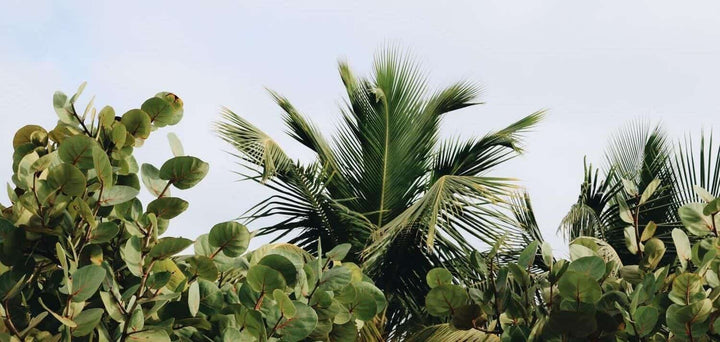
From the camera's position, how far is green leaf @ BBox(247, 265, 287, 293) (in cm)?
161

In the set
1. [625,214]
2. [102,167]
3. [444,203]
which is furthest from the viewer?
[444,203]

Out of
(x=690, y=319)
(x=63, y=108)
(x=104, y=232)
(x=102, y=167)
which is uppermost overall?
(x=63, y=108)

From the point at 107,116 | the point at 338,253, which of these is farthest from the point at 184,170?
the point at 338,253

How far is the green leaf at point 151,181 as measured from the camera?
1650 millimetres

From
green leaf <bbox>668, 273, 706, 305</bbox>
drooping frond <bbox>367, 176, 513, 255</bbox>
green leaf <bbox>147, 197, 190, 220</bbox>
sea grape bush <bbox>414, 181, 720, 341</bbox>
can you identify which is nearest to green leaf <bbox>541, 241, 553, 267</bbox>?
sea grape bush <bbox>414, 181, 720, 341</bbox>

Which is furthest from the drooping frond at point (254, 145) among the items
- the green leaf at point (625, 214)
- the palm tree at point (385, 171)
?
the green leaf at point (625, 214)

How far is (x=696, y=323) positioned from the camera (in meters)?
1.67

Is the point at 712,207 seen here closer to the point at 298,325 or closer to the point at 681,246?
the point at 681,246

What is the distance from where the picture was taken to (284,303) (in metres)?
1.58

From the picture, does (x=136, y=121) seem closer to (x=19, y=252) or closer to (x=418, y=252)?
(x=19, y=252)

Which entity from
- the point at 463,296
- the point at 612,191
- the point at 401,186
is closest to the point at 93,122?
the point at 463,296

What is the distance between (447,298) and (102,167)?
2.34 feet

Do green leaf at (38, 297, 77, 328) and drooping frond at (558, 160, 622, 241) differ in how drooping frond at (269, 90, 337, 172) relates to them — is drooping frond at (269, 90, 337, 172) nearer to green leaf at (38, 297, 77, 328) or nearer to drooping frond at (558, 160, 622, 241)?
drooping frond at (558, 160, 622, 241)

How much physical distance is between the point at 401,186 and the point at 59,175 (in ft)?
21.7
